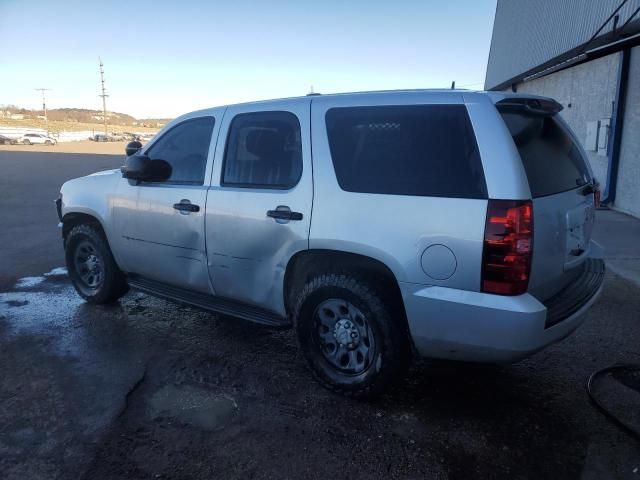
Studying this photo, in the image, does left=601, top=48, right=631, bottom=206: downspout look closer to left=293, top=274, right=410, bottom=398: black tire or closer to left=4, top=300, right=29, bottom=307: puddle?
left=293, top=274, right=410, bottom=398: black tire

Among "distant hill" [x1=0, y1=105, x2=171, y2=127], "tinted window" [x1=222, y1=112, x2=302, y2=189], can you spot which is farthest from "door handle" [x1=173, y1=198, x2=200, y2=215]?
"distant hill" [x1=0, y1=105, x2=171, y2=127]

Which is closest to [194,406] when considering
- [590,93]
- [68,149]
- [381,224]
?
[381,224]

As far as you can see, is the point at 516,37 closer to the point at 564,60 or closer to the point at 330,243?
the point at 564,60

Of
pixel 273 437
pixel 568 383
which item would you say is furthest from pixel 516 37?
pixel 273 437

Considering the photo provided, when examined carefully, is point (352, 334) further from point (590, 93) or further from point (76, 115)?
point (76, 115)

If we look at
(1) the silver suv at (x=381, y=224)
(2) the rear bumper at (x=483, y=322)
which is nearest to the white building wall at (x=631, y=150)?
(1) the silver suv at (x=381, y=224)

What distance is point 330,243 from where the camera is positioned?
122 inches

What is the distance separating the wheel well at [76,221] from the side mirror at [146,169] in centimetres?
87

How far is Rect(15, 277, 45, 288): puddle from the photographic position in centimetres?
573

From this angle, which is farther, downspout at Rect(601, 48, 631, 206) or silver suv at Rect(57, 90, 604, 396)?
downspout at Rect(601, 48, 631, 206)

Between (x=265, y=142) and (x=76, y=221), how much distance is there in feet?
8.21

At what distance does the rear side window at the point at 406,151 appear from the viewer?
273cm

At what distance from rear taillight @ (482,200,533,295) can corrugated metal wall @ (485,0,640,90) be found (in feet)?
28.5

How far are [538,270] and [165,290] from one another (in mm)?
2896
